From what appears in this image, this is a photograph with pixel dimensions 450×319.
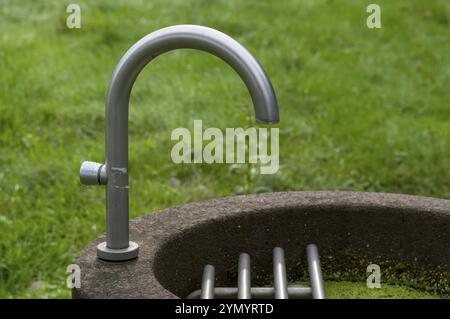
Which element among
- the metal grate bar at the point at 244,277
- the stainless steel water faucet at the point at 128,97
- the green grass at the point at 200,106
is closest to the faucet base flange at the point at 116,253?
the stainless steel water faucet at the point at 128,97

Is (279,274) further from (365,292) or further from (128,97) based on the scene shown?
(128,97)

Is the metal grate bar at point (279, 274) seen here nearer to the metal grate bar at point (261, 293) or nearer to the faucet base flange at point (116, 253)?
the metal grate bar at point (261, 293)

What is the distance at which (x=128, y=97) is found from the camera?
4.85 ft

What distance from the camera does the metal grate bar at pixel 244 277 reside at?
1604mm

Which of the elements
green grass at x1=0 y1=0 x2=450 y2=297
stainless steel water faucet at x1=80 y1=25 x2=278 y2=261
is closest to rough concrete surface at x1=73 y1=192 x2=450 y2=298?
stainless steel water faucet at x1=80 y1=25 x2=278 y2=261

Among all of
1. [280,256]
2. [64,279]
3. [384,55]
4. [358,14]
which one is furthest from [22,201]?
[358,14]

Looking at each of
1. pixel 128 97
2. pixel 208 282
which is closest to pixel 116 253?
pixel 208 282

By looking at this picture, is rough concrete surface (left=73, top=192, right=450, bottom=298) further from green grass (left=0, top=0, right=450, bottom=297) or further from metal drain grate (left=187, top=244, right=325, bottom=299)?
green grass (left=0, top=0, right=450, bottom=297)

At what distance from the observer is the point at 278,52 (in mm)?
5172

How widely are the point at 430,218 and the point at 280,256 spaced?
1.19ft

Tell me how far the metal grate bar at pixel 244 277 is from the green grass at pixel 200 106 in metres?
1.44

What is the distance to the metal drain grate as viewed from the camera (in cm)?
161

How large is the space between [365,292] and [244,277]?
0.32 meters
